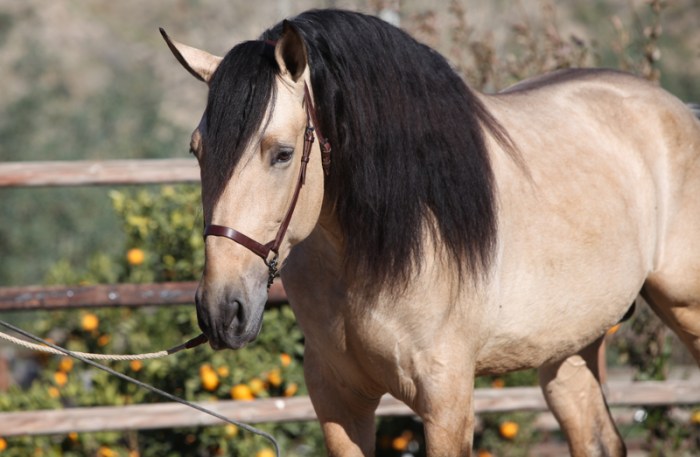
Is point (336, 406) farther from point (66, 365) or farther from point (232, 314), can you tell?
point (66, 365)

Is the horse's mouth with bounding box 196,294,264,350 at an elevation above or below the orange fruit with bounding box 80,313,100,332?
above

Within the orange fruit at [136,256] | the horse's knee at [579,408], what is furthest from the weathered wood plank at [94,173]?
the horse's knee at [579,408]

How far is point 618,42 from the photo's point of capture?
4.98 m

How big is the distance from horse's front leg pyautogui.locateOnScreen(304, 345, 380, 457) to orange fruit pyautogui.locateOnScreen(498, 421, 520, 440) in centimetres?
186

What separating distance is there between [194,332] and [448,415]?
2064mm

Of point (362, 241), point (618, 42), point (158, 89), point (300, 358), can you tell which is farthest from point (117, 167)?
point (158, 89)

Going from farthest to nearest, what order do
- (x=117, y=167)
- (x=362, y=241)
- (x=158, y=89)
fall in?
(x=158, y=89) < (x=117, y=167) < (x=362, y=241)

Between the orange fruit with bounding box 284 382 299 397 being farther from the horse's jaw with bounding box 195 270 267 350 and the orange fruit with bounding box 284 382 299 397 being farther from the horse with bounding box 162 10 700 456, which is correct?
the horse's jaw with bounding box 195 270 267 350

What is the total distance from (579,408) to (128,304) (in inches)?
75.2

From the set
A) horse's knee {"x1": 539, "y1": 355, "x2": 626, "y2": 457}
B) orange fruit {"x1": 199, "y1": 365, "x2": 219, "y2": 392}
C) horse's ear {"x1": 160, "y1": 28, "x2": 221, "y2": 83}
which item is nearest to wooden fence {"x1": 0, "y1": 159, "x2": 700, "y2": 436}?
orange fruit {"x1": 199, "y1": 365, "x2": 219, "y2": 392}

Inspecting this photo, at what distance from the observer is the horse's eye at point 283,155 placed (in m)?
2.20

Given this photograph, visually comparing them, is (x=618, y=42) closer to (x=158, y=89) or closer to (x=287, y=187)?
(x=287, y=187)

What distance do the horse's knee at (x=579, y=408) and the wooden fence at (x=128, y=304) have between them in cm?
69

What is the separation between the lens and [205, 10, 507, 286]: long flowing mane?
7.86 ft
